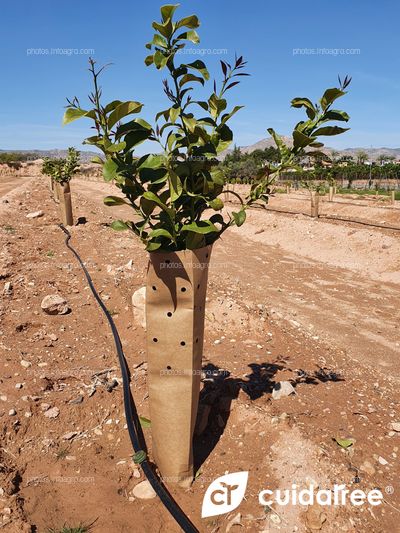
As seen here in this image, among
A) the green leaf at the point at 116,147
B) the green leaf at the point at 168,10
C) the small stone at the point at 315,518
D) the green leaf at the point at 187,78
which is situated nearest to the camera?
the green leaf at the point at 168,10

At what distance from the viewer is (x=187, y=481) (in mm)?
3123

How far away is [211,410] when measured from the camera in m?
3.85

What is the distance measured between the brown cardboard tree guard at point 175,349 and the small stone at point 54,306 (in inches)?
136

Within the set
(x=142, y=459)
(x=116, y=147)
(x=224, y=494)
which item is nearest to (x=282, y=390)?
(x=224, y=494)

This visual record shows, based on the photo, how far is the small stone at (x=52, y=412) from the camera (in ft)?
12.4

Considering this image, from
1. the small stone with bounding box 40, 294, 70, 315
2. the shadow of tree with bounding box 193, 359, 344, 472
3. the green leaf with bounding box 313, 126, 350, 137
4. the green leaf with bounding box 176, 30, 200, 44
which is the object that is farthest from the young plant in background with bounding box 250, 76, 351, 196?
the small stone with bounding box 40, 294, 70, 315

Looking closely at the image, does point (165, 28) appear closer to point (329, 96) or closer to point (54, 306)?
point (329, 96)

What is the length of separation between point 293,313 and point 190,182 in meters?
5.97

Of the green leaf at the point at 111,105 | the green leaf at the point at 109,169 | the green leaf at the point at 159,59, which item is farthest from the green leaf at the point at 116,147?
the green leaf at the point at 159,59

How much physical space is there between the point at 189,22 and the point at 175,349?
2.00 meters

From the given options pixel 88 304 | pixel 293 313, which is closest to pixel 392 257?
pixel 293 313

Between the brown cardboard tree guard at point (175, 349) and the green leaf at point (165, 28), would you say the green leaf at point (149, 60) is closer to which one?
the green leaf at point (165, 28)

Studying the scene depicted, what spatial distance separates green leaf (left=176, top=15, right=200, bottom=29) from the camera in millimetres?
2310

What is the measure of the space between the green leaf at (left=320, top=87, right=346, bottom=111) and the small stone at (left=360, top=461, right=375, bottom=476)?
2601 mm
